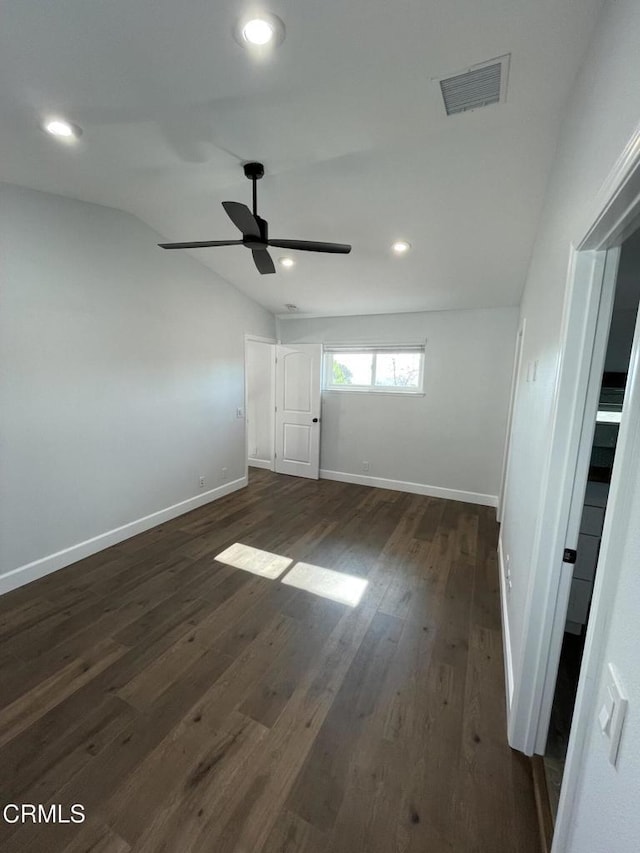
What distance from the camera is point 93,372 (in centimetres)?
285

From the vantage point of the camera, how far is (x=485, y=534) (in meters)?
3.55

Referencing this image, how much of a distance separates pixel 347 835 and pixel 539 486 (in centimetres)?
146

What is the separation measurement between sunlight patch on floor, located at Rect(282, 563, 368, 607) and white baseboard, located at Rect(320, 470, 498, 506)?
2.24m

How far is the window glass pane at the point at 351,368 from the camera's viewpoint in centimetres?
489

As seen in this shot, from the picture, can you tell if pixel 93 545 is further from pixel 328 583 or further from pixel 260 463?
pixel 260 463

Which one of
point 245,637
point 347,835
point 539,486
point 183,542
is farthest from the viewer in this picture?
point 183,542

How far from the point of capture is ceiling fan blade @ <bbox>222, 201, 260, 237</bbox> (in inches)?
70.6

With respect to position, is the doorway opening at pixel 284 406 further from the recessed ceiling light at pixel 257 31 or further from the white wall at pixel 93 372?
the recessed ceiling light at pixel 257 31

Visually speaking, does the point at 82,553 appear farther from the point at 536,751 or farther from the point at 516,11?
the point at 516,11

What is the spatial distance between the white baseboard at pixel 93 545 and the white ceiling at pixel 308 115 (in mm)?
2678

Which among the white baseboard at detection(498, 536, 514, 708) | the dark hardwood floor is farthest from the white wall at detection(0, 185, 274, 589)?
the white baseboard at detection(498, 536, 514, 708)

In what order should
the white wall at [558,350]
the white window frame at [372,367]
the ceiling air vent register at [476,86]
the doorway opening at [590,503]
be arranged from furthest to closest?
the white window frame at [372,367] < the ceiling air vent register at [476,86] < the doorway opening at [590,503] < the white wall at [558,350]

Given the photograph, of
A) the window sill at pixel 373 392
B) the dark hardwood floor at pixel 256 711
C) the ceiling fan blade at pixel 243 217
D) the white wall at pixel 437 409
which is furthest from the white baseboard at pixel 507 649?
the ceiling fan blade at pixel 243 217

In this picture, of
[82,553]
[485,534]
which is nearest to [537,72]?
[485,534]
